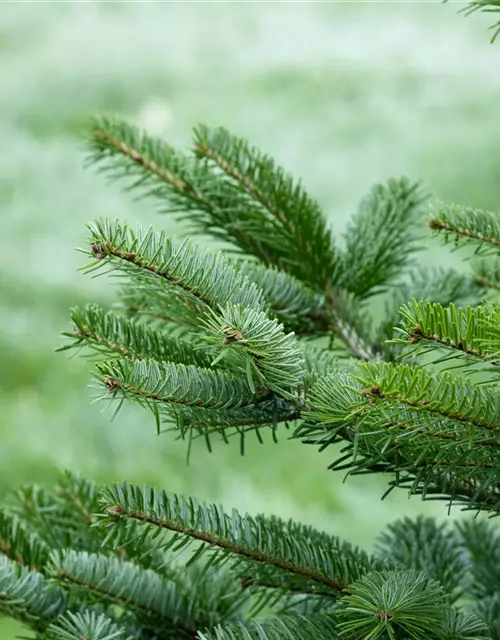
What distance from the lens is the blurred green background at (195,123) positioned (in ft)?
5.92

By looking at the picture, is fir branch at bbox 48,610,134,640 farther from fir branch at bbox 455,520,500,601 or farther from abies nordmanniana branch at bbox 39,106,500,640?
fir branch at bbox 455,520,500,601

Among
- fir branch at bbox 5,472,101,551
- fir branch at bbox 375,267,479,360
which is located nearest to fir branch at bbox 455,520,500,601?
fir branch at bbox 375,267,479,360

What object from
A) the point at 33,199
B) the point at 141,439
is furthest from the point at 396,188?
the point at 33,199

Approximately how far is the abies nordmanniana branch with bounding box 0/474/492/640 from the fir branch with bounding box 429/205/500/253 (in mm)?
177

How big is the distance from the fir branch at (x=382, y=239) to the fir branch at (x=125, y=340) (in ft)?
0.69

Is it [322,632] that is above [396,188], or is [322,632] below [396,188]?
below

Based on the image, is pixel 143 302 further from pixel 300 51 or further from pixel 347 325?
pixel 300 51

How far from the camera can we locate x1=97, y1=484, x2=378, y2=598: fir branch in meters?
0.42

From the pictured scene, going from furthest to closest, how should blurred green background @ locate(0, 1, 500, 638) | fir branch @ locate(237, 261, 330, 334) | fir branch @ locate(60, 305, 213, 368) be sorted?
1. blurred green background @ locate(0, 1, 500, 638)
2. fir branch @ locate(237, 261, 330, 334)
3. fir branch @ locate(60, 305, 213, 368)

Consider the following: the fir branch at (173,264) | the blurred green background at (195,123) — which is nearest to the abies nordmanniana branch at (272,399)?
the fir branch at (173,264)

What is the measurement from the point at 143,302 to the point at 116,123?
0.14 m

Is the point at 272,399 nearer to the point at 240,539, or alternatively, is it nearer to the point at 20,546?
the point at 240,539

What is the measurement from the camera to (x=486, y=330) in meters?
0.34

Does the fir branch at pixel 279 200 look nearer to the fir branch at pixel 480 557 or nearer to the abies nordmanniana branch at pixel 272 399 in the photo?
the abies nordmanniana branch at pixel 272 399
